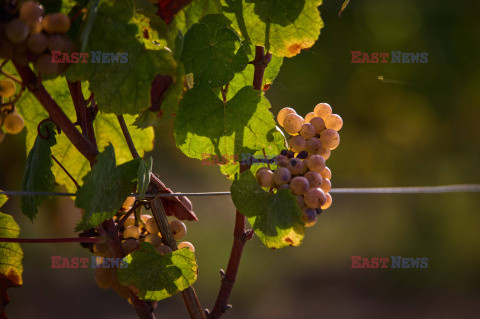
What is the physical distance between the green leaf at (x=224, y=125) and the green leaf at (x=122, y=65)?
0.08 metres

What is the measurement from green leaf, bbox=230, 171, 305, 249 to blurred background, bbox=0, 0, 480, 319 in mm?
2434

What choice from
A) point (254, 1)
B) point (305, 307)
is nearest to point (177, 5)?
point (254, 1)

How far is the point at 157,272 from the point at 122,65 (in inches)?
9.5

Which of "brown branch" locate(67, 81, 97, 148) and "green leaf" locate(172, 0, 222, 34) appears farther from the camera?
"green leaf" locate(172, 0, 222, 34)

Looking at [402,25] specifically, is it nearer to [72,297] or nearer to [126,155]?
[72,297]

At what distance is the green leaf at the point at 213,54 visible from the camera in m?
0.57

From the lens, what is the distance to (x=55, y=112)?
0.53 meters

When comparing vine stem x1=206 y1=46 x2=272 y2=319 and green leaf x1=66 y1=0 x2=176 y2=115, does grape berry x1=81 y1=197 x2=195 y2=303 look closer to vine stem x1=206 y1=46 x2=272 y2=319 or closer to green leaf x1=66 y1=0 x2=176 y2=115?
vine stem x1=206 y1=46 x2=272 y2=319

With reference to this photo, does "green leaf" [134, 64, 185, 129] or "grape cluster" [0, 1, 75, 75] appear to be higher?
"grape cluster" [0, 1, 75, 75]

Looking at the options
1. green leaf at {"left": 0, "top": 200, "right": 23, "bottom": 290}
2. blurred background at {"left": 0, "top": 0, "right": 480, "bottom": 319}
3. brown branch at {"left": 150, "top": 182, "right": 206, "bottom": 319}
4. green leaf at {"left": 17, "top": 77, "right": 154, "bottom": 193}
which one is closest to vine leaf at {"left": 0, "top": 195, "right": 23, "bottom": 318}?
green leaf at {"left": 0, "top": 200, "right": 23, "bottom": 290}

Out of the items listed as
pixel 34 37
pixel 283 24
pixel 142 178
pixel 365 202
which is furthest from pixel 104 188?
pixel 365 202

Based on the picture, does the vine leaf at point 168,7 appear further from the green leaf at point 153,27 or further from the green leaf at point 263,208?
the green leaf at point 263,208

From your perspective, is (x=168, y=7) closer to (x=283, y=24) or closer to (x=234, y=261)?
(x=283, y=24)

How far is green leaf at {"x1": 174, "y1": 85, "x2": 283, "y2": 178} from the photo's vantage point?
58 cm
